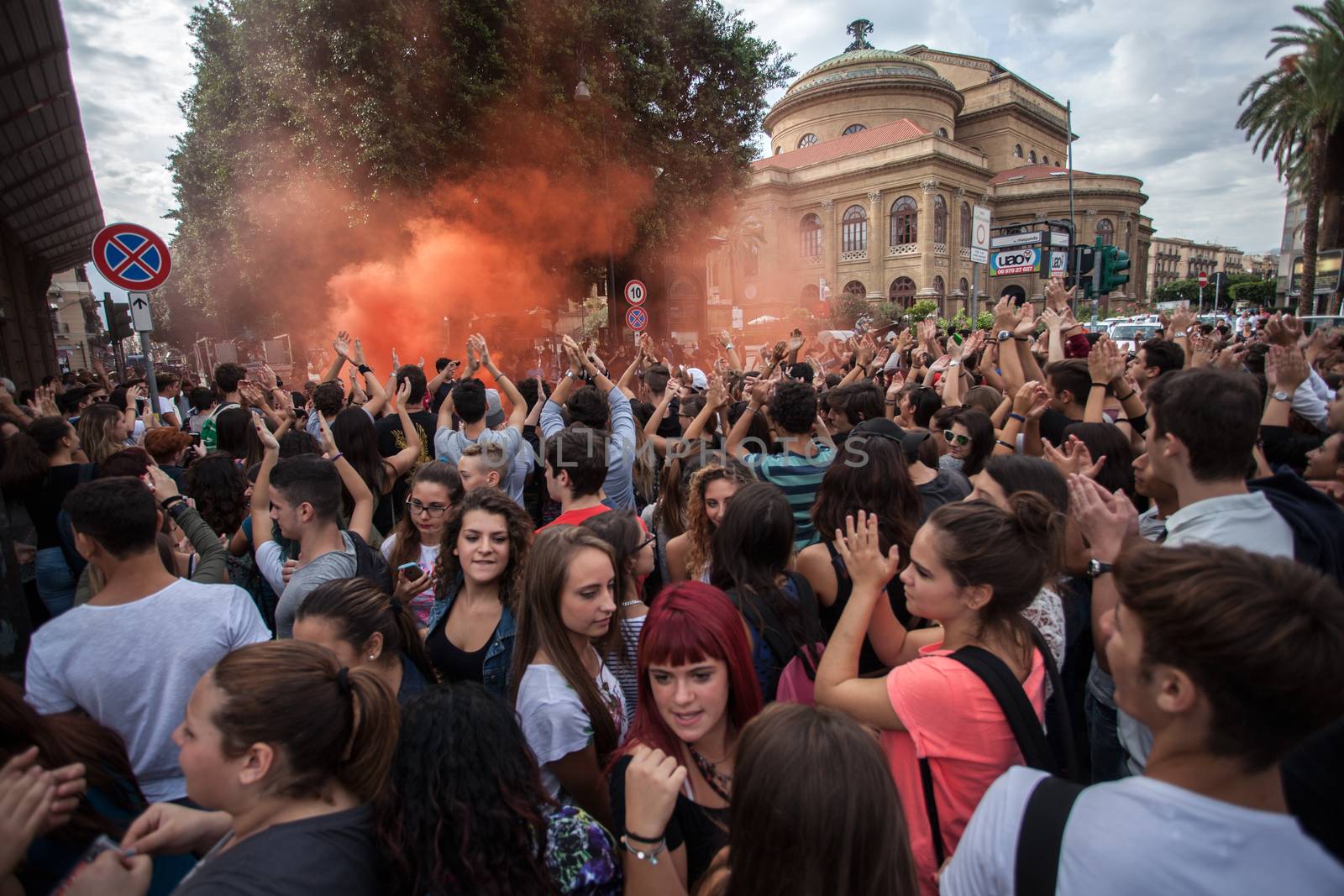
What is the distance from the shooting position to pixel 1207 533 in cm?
220

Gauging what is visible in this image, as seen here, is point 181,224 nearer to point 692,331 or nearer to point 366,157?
point 366,157

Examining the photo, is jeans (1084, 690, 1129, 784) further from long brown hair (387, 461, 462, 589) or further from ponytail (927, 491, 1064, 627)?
long brown hair (387, 461, 462, 589)

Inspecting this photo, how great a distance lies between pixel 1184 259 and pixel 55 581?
5777 inches

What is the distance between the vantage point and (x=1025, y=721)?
1.65 metres

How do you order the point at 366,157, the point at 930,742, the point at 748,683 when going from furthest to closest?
the point at 366,157 < the point at 748,683 < the point at 930,742

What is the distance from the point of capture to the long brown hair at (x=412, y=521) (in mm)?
3375

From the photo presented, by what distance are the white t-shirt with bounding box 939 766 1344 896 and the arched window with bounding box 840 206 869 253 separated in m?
50.9

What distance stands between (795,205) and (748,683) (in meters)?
52.9

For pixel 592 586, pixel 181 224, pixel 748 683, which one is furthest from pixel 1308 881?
pixel 181 224

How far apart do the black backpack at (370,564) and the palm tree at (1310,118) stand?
30.1 meters

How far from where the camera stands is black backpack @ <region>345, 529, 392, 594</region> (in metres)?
3.09

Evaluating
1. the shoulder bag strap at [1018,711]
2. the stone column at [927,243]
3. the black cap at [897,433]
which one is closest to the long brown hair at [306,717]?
the shoulder bag strap at [1018,711]

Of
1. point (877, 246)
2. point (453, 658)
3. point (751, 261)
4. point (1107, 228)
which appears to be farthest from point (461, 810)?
point (1107, 228)

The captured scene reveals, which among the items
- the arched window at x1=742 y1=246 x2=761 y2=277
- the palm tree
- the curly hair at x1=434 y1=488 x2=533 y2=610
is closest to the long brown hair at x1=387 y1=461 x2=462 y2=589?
the curly hair at x1=434 y1=488 x2=533 y2=610
